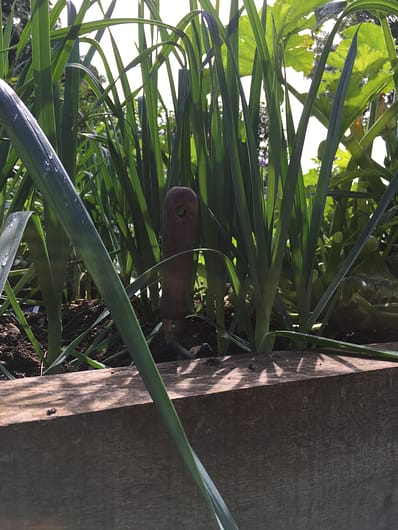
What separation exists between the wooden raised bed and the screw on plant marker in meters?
0.06

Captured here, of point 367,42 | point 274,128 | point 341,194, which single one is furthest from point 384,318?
point 367,42

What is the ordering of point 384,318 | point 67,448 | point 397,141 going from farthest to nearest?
1. point 397,141
2. point 384,318
3. point 67,448

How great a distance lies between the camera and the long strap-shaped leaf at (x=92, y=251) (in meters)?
0.25

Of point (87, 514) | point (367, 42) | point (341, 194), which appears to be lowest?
point (87, 514)

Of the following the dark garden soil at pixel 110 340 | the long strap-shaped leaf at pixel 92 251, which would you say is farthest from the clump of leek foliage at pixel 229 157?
the long strap-shaped leaf at pixel 92 251

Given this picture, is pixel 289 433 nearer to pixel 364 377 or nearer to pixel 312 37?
pixel 364 377

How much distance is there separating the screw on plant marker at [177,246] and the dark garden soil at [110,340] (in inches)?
2.8

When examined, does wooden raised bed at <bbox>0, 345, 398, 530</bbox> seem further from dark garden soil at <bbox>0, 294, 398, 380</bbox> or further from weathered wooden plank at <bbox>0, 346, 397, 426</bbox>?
dark garden soil at <bbox>0, 294, 398, 380</bbox>

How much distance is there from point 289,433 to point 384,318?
1.02ft

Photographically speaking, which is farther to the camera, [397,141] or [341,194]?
[397,141]

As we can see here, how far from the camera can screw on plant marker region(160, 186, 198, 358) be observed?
24.0 inches

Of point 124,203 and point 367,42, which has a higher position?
point 367,42

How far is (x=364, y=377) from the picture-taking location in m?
0.59

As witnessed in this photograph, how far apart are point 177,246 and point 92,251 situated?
37 centimetres
